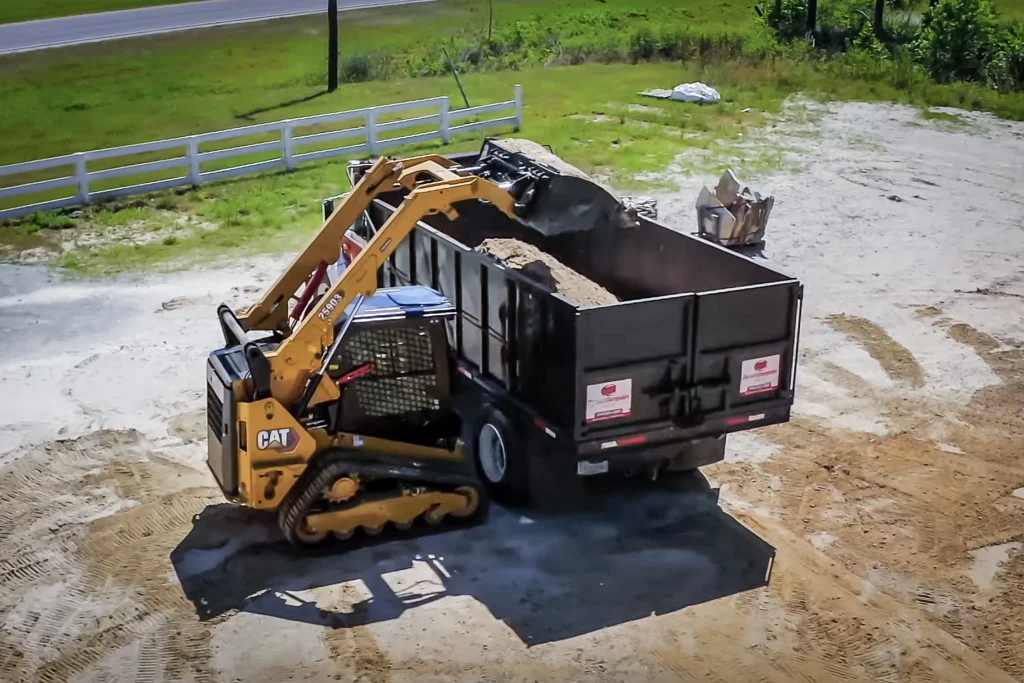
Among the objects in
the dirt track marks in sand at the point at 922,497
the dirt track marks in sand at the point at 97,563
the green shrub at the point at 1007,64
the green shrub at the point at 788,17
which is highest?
the green shrub at the point at 788,17

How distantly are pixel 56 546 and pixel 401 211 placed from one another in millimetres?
4245

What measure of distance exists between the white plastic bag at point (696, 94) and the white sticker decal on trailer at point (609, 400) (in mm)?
20396

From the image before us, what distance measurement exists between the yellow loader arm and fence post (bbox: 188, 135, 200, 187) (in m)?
11.5

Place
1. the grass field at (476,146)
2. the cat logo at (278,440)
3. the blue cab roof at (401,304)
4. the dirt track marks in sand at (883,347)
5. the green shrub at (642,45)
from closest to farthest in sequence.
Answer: the cat logo at (278,440) → the blue cab roof at (401,304) → the dirt track marks in sand at (883,347) → the grass field at (476,146) → the green shrub at (642,45)

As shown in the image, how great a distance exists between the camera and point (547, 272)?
36.5ft

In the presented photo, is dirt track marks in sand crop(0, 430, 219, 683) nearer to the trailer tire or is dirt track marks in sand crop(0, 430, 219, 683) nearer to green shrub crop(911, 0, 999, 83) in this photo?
the trailer tire

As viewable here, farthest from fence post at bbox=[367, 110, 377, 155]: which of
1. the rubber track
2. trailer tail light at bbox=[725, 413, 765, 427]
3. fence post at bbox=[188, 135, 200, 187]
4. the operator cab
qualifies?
trailer tail light at bbox=[725, 413, 765, 427]

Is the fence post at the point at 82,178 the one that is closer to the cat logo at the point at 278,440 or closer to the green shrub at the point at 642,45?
the cat logo at the point at 278,440

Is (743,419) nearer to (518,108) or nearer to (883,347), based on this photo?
(883,347)

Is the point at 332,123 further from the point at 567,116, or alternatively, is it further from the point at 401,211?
the point at 401,211

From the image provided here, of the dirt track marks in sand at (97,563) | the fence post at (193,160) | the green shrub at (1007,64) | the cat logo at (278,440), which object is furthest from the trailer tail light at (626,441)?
the green shrub at (1007,64)

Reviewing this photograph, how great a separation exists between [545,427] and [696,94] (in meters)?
20.7

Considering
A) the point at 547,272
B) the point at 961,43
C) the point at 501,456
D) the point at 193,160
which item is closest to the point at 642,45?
the point at 961,43

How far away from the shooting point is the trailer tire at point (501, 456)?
36.1 feet
